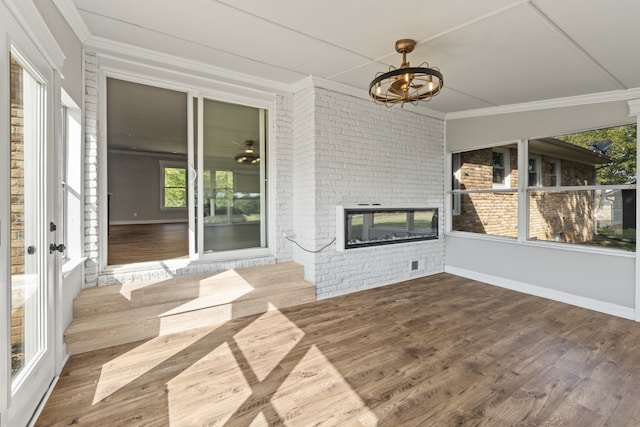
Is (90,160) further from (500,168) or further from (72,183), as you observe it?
(500,168)

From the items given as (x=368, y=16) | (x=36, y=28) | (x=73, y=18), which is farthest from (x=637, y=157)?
(x=73, y=18)

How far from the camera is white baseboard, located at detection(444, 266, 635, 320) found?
11.5ft

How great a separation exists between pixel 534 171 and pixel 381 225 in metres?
2.27

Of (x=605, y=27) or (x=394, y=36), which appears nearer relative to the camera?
(x=605, y=27)

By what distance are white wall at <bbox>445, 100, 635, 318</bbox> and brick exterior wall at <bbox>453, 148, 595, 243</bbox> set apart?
0.19 metres

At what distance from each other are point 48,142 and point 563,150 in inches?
214

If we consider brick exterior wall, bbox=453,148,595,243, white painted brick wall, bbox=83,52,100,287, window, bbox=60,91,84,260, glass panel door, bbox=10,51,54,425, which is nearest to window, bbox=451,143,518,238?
brick exterior wall, bbox=453,148,595,243

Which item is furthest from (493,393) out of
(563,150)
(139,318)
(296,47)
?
(563,150)

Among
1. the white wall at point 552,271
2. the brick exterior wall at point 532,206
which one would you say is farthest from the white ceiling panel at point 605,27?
the white wall at point 552,271

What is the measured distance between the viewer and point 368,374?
225cm

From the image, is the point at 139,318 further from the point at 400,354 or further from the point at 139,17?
the point at 139,17

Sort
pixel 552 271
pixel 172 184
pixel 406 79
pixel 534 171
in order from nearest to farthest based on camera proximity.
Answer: pixel 406 79 < pixel 552 271 < pixel 534 171 < pixel 172 184

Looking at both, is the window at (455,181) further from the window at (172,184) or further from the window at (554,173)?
the window at (172,184)

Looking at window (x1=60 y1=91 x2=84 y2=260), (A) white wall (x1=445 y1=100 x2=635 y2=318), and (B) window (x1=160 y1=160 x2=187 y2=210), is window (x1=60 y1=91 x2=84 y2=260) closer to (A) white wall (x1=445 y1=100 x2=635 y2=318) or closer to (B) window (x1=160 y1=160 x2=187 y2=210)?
(A) white wall (x1=445 y1=100 x2=635 y2=318)
